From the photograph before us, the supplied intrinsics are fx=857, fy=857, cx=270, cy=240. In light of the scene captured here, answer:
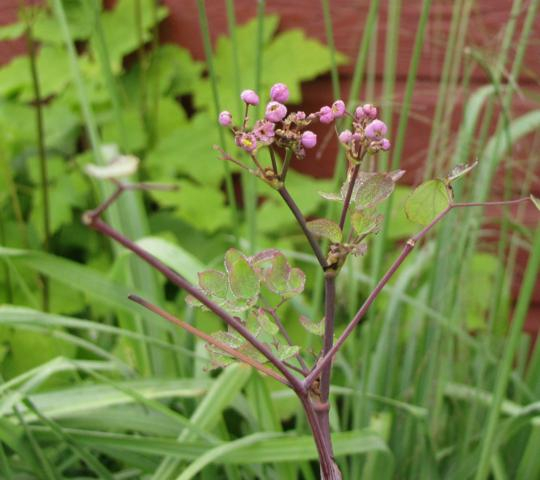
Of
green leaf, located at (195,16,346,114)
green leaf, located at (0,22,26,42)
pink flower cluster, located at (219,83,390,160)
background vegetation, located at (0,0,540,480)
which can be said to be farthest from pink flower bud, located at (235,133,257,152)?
green leaf, located at (0,22,26,42)

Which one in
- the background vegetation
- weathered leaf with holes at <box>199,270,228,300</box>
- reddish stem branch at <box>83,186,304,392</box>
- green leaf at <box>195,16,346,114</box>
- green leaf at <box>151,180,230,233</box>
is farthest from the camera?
green leaf at <box>195,16,346,114</box>

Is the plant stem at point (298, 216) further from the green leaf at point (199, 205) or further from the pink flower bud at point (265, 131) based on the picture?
the green leaf at point (199, 205)

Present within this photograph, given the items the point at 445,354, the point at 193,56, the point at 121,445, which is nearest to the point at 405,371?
the point at 445,354

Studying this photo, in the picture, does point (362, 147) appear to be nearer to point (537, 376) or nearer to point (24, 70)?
point (537, 376)

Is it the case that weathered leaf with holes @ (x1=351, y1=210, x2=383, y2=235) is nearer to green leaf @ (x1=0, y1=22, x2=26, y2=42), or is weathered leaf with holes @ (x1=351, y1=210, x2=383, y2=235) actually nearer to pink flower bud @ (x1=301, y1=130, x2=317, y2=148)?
pink flower bud @ (x1=301, y1=130, x2=317, y2=148)

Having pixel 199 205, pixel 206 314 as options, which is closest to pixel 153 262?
pixel 206 314
